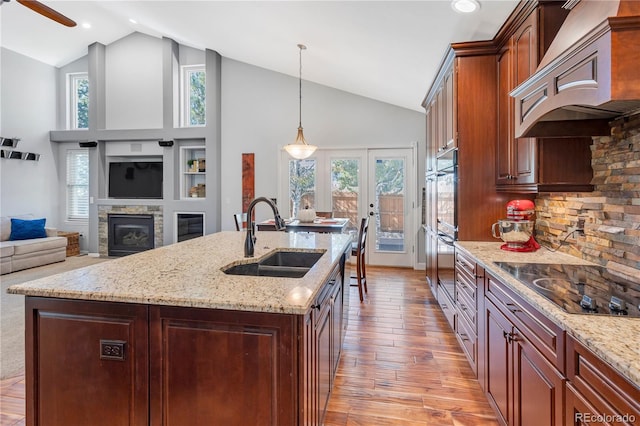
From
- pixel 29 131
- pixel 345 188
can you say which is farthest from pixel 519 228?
pixel 29 131

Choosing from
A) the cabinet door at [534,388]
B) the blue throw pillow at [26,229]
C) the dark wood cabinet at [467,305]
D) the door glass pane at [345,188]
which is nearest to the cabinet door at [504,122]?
the dark wood cabinet at [467,305]

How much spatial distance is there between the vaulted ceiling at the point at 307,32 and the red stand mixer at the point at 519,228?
4.35ft

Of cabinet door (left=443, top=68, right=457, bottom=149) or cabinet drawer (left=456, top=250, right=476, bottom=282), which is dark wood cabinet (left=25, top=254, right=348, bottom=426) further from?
cabinet door (left=443, top=68, right=457, bottom=149)

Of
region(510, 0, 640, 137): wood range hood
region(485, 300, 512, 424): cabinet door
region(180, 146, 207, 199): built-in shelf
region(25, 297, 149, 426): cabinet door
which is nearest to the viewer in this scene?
region(510, 0, 640, 137): wood range hood

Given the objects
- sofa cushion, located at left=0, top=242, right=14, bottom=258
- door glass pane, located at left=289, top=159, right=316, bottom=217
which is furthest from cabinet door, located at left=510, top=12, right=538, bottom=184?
sofa cushion, located at left=0, top=242, right=14, bottom=258

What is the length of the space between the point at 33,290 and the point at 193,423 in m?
0.83

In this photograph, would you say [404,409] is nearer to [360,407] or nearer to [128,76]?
[360,407]

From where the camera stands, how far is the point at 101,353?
4.29 feet

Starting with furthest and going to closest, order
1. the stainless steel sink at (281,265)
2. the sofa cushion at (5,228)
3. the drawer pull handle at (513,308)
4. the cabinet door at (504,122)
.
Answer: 1. the sofa cushion at (5,228)
2. the cabinet door at (504,122)
3. the stainless steel sink at (281,265)
4. the drawer pull handle at (513,308)

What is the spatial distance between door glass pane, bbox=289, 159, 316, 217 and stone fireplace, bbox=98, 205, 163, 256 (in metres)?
2.86

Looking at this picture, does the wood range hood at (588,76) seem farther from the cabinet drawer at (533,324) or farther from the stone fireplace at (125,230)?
the stone fireplace at (125,230)

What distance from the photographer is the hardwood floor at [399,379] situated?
1984 millimetres

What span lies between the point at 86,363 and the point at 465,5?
2.92m

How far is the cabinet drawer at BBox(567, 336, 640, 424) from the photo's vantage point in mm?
811
